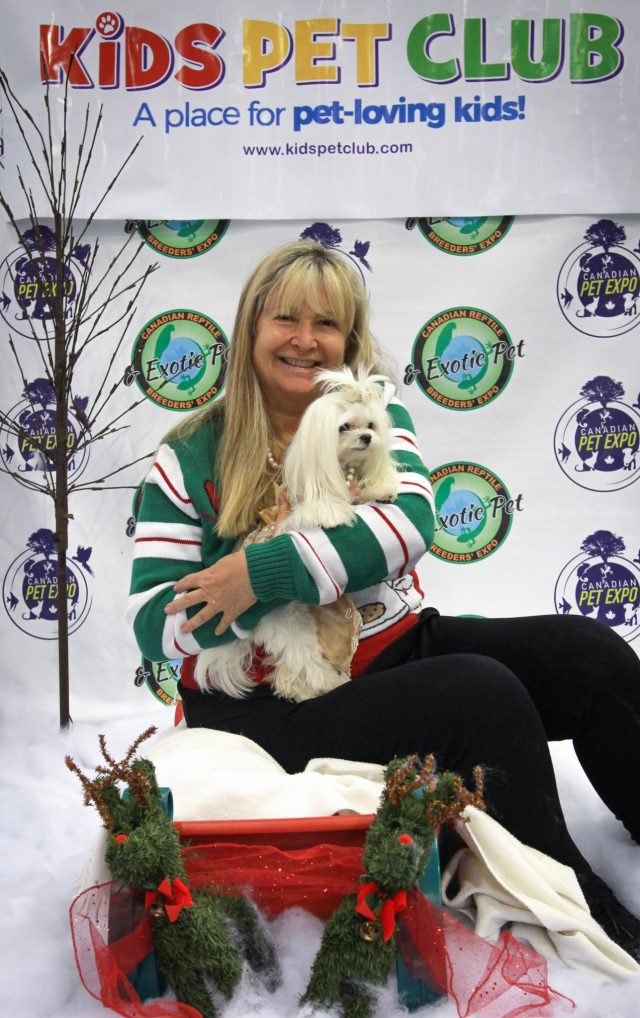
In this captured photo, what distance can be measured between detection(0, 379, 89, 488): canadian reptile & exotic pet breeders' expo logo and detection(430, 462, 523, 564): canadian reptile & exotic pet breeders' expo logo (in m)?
1.14

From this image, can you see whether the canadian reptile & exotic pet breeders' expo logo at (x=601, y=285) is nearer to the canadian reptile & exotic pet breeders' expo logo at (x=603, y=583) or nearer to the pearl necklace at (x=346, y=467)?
the canadian reptile & exotic pet breeders' expo logo at (x=603, y=583)

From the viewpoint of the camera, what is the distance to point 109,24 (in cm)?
273

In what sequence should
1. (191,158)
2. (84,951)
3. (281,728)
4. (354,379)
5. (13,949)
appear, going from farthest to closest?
(191,158)
(354,379)
(281,728)
(13,949)
(84,951)

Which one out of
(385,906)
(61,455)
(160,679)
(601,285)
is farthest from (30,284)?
(385,906)

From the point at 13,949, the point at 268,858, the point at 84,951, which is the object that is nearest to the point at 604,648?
the point at 268,858

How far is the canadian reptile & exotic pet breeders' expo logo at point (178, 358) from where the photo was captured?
114 inches

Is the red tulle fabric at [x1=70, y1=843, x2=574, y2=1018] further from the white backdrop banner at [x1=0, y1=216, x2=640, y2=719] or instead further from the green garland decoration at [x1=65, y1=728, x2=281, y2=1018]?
the white backdrop banner at [x1=0, y1=216, x2=640, y2=719]

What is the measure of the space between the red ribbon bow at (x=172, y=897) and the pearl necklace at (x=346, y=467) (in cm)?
77

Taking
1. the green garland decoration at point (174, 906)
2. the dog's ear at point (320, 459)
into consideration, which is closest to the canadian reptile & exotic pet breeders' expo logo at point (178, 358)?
the dog's ear at point (320, 459)

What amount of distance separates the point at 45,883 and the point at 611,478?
2.03 metres

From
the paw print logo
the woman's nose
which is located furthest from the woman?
the paw print logo

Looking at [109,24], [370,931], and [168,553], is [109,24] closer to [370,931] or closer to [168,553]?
[168,553]

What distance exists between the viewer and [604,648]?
1599mm

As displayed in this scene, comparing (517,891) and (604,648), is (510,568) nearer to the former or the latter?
(604,648)
